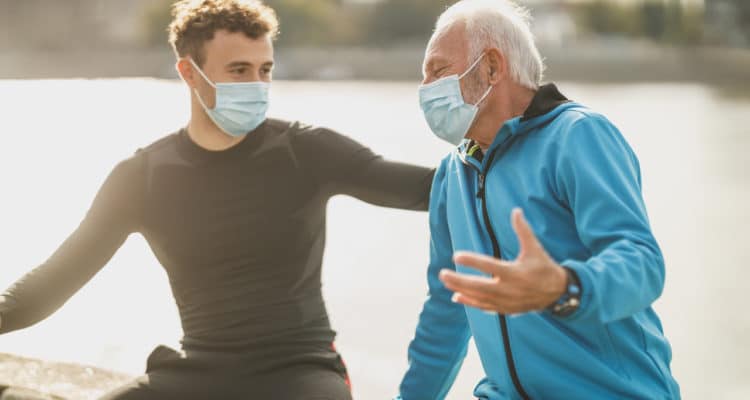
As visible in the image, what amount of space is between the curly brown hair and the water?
35 cm

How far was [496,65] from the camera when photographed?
7.32 feet

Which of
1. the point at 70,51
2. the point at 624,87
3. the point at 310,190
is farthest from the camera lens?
the point at 70,51

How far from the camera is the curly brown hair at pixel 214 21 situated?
2.84 metres

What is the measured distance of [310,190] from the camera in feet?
8.88

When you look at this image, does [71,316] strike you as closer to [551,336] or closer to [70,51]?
[551,336]

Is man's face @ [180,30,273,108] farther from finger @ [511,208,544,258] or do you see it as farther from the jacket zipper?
finger @ [511,208,544,258]

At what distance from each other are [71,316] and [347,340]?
6.57 feet

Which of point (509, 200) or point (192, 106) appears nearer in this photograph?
point (509, 200)

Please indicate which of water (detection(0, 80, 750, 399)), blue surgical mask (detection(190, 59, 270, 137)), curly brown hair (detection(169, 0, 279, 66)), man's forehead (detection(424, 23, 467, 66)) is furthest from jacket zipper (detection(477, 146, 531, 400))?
curly brown hair (detection(169, 0, 279, 66))

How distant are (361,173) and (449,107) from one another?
0.52 metres

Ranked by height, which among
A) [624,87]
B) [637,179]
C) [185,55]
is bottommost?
[624,87]

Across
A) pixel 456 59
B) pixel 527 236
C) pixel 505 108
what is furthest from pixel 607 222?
pixel 456 59

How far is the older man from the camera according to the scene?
5.44ft

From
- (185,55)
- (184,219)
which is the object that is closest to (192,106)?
(185,55)
